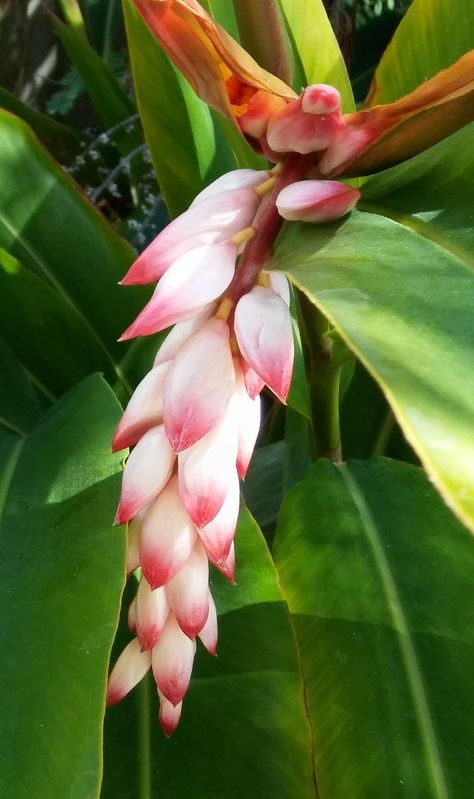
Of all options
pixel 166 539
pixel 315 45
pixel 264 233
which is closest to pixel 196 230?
pixel 264 233

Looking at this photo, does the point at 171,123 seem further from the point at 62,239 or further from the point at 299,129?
the point at 299,129

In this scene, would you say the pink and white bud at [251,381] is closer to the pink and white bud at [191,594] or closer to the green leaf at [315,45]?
the pink and white bud at [191,594]

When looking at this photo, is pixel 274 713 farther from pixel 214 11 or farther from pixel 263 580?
pixel 214 11

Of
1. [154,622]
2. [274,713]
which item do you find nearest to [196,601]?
[154,622]

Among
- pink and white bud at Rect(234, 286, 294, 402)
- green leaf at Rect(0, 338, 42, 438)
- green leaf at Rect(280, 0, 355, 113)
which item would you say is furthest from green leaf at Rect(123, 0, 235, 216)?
pink and white bud at Rect(234, 286, 294, 402)

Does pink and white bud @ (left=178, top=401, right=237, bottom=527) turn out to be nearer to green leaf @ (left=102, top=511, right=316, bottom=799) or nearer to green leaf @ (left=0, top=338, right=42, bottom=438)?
green leaf @ (left=102, top=511, right=316, bottom=799)

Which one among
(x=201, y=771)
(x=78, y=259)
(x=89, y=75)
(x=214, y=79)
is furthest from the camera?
(x=89, y=75)
